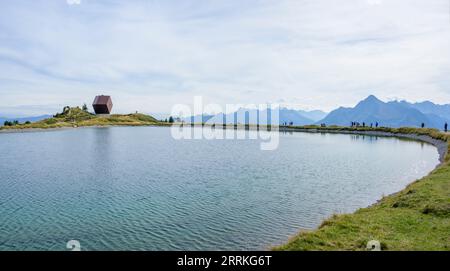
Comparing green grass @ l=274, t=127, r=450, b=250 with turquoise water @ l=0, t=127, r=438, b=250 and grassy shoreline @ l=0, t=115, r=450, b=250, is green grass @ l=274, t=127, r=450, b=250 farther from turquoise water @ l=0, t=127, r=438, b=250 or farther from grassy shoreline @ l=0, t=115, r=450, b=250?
turquoise water @ l=0, t=127, r=438, b=250

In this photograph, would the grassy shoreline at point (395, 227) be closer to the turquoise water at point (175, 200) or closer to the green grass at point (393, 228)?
the green grass at point (393, 228)

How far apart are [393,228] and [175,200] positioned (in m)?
19.4

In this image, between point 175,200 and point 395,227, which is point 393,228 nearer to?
point 395,227

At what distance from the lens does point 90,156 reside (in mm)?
67438

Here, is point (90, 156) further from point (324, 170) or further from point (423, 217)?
point (423, 217)

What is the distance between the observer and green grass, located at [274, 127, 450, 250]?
1755 cm

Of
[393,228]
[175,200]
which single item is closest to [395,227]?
[393,228]

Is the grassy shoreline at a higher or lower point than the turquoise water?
higher

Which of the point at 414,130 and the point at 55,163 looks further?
the point at 414,130

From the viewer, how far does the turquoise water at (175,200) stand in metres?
22.9

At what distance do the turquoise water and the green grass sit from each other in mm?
3613

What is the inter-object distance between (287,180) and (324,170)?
1206 cm

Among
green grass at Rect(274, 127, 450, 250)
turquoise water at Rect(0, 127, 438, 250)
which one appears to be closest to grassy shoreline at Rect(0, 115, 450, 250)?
green grass at Rect(274, 127, 450, 250)
